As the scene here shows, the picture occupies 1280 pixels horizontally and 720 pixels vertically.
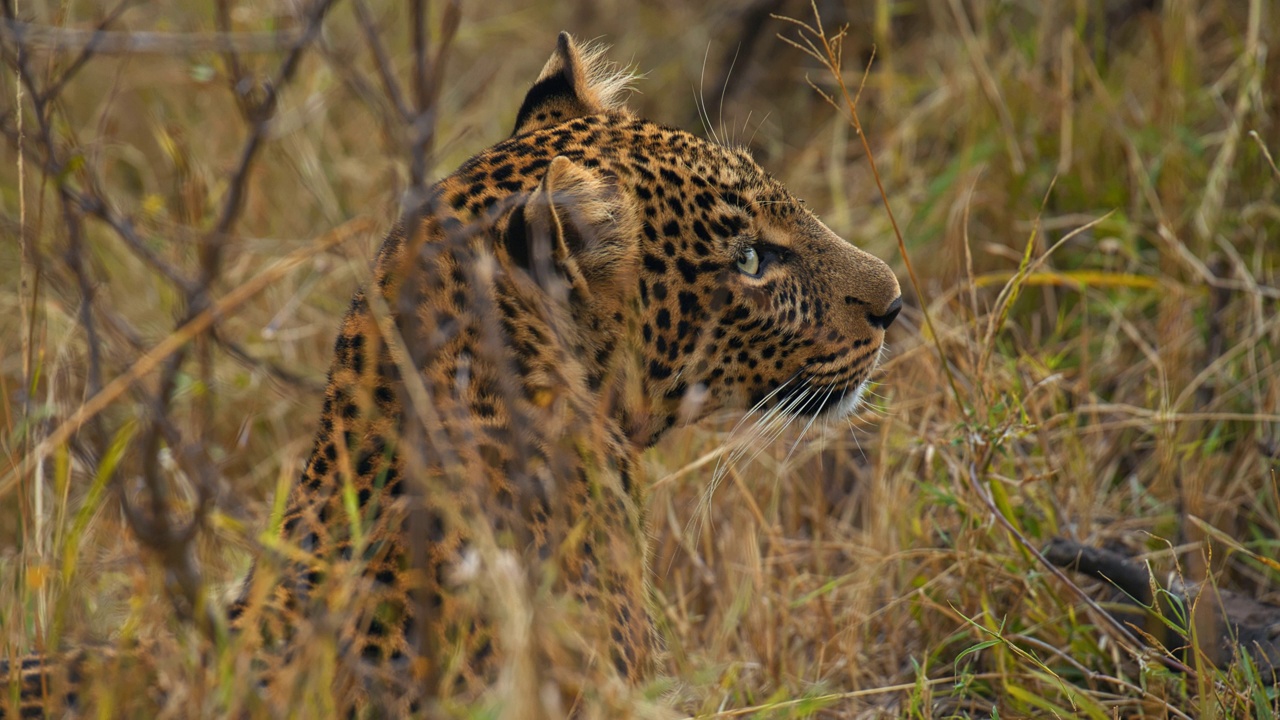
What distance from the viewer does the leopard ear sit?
126 inches

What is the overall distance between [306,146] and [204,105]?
4.77 feet

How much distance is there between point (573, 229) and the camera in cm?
334

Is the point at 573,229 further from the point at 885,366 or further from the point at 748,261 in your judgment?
the point at 885,366

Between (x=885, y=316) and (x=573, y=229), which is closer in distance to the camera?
(x=573, y=229)

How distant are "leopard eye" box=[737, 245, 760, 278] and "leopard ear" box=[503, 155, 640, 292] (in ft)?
1.33

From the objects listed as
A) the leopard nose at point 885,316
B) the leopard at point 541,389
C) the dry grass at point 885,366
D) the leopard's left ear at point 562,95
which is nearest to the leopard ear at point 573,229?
the leopard at point 541,389

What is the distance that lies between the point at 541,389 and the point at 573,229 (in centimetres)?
41

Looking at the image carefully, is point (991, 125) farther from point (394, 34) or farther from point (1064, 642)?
point (394, 34)

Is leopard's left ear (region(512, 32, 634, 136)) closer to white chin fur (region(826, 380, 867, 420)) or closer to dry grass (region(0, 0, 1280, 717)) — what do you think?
dry grass (region(0, 0, 1280, 717))

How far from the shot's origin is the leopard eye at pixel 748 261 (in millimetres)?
3842

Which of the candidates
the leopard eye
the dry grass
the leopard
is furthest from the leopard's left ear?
the leopard eye

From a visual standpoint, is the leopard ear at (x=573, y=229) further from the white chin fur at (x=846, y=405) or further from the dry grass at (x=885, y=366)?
the white chin fur at (x=846, y=405)

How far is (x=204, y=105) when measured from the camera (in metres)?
8.26

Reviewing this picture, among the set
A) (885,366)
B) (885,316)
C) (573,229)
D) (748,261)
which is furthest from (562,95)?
(885,366)
